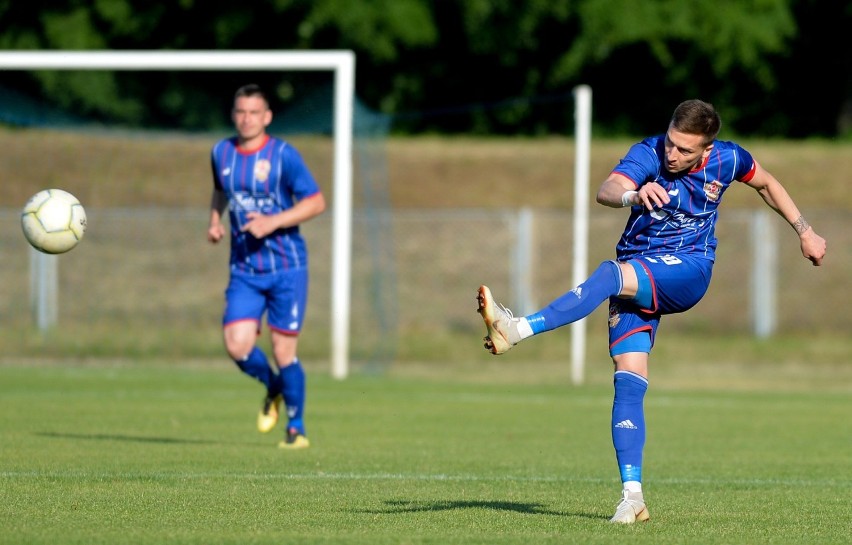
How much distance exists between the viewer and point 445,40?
34250mm

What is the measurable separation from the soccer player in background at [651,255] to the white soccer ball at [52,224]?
3507mm

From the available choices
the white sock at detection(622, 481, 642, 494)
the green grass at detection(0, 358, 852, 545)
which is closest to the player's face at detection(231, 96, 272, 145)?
the green grass at detection(0, 358, 852, 545)

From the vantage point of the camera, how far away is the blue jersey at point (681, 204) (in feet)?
21.6

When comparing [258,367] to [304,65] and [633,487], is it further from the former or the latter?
[304,65]

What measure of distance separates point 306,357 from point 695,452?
1150cm

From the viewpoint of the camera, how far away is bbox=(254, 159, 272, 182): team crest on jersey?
971 centimetres

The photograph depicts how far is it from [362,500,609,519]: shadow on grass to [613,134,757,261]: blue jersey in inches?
48.9

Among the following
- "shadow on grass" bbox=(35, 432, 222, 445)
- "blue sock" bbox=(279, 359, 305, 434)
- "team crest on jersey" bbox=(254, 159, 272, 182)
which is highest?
"team crest on jersey" bbox=(254, 159, 272, 182)

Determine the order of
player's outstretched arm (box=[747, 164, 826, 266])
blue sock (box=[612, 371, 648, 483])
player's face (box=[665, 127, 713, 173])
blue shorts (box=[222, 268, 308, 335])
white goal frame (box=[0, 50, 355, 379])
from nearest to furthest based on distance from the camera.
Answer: player's face (box=[665, 127, 713, 173])
blue sock (box=[612, 371, 648, 483])
player's outstretched arm (box=[747, 164, 826, 266])
blue shorts (box=[222, 268, 308, 335])
white goal frame (box=[0, 50, 355, 379])

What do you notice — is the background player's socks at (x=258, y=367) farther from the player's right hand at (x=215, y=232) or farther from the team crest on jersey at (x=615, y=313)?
the team crest on jersey at (x=615, y=313)

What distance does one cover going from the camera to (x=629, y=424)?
6.59 metres

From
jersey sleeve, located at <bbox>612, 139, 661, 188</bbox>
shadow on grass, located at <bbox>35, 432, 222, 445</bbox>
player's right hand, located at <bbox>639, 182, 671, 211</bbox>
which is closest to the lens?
player's right hand, located at <bbox>639, 182, 671, 211</bbox>

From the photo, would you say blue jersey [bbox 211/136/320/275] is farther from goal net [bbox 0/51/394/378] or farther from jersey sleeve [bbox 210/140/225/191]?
goal net [bbox 0/51/394/378]

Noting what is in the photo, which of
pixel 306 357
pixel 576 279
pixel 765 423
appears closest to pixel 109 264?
pixel 306 357
